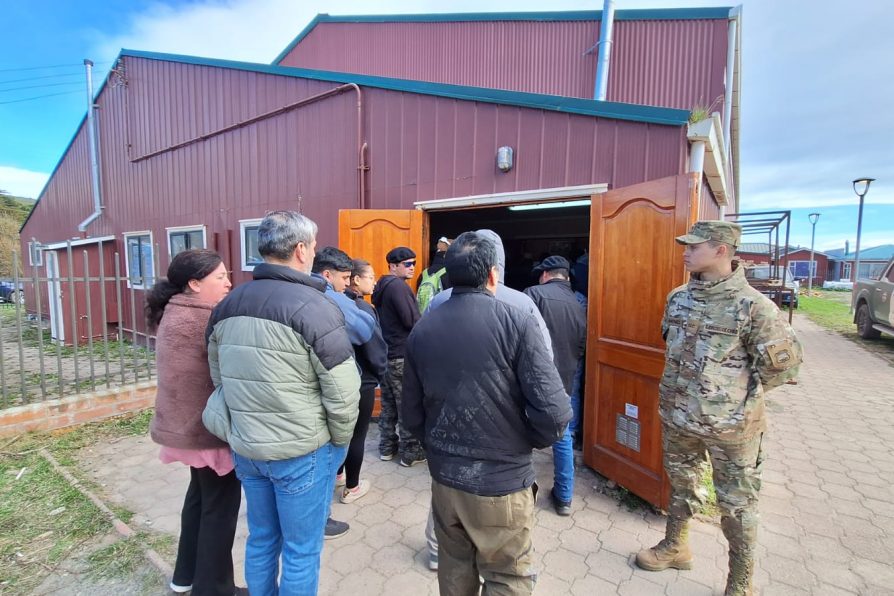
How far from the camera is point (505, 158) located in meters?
4.09

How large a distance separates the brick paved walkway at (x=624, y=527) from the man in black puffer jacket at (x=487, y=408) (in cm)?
91

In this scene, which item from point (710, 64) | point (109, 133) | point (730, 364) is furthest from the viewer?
point (109, 133)

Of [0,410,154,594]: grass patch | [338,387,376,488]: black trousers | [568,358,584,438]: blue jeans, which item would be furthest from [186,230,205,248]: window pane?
[568,358,584,438]: blue jeans

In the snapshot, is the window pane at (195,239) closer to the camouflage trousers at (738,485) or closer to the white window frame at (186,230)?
the white window frame at (186,230)

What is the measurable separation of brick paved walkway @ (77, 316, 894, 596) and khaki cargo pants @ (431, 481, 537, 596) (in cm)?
74

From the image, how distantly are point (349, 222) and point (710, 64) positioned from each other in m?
7.50

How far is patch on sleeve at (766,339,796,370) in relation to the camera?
1.95 metres

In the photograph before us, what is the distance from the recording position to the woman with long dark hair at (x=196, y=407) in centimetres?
189

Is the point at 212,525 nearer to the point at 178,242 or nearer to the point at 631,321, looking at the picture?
the point at 631,321

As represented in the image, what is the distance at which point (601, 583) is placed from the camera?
230 centimetres

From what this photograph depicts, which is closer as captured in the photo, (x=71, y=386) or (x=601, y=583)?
(x=601, y=583)

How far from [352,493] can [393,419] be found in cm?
75

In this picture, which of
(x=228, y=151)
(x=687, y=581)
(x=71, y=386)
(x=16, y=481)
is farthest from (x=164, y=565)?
(x=228, y=151)

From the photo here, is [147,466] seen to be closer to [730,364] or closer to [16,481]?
[16,481]
